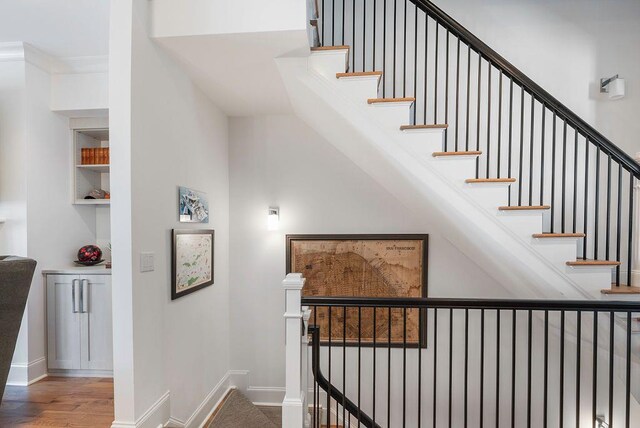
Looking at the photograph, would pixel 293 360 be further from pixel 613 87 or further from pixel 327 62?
pixel 613 87

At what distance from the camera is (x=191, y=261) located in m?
2.70

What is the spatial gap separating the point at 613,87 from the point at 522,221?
2.05 metres

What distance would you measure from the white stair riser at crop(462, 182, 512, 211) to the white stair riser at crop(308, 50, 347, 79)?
4.14 feet

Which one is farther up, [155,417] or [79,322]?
[79,322]

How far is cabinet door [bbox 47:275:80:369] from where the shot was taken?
299cm

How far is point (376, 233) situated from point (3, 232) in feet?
10.8

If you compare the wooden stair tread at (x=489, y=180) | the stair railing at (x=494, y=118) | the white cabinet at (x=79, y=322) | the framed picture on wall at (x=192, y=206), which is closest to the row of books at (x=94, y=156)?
the white cabinet at (x=79, y=322)

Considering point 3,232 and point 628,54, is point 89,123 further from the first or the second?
point 628,54

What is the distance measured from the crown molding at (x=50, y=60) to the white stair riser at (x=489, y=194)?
3354mm

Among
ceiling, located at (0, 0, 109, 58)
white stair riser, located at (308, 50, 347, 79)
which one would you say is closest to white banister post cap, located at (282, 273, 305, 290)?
white stair riser, located at (308, 50, 347, 79)

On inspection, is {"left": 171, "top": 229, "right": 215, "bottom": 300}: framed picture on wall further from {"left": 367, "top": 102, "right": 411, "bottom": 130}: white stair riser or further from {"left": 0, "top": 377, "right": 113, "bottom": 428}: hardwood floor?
{"left": 367, "top": 102, "right": 411, "bottom": 130}: white stair riser

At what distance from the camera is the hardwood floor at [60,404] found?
7.36ft

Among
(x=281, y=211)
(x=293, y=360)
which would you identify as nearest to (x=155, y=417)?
(x=293, y=360)

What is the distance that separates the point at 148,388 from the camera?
2119 mm
